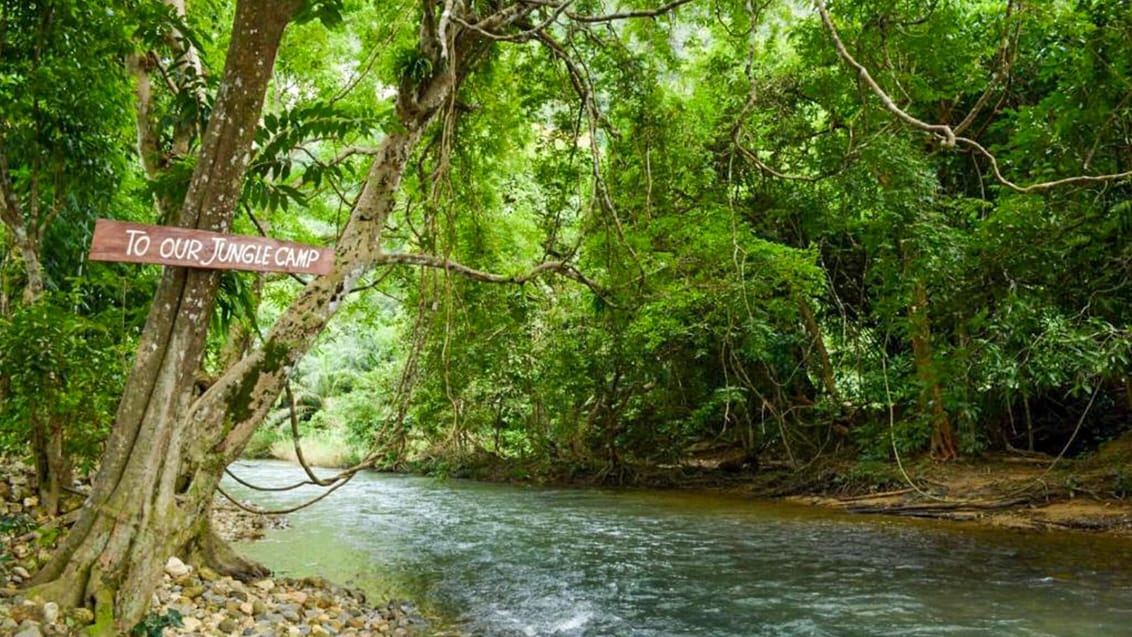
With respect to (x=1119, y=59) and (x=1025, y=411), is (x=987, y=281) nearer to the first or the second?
(x=1119, y=59)

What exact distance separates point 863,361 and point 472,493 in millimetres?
7163

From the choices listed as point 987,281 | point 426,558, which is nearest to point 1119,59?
point 987,281

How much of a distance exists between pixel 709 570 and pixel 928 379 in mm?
4708

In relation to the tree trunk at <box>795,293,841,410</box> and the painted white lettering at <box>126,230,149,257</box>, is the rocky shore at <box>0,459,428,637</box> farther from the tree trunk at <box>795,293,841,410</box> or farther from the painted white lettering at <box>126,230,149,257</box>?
the tree trunk at <box>795,293,841,410</box>

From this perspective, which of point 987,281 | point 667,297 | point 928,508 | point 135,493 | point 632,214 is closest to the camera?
point 135,493

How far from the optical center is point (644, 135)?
7.28m

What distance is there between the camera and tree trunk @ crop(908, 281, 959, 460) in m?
10.3

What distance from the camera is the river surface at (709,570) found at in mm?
5836

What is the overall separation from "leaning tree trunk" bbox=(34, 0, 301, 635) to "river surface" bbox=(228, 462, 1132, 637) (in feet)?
8.54

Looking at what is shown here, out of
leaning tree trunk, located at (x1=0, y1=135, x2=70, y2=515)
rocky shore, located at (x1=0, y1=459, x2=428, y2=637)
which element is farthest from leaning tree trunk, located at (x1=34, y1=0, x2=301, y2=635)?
leaning tree trunk, located at (x1=0, y1=135, x2=70, y2=515)

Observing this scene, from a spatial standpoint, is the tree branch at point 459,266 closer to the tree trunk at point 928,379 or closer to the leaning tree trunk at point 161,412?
the leaning tree trunk at point 161,412

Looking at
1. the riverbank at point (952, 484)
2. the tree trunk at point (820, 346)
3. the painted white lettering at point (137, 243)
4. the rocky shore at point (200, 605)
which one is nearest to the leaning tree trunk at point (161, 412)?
the rocky shore at point (200, 605)

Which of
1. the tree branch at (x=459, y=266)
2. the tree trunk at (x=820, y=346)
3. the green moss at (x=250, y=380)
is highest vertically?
the tree trunk at (x=820, y=346)

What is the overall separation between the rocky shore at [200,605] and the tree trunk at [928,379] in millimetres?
7274
